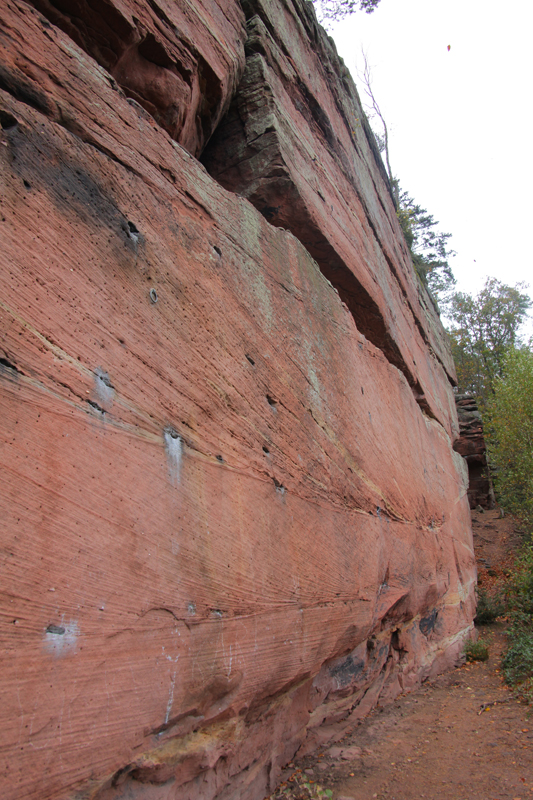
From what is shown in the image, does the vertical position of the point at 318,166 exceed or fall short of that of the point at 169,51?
it exceeds it

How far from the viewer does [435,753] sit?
3.81 metres

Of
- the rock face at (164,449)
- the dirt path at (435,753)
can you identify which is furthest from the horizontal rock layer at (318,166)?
the dirt path at (435,753)

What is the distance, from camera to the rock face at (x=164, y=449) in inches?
63.2

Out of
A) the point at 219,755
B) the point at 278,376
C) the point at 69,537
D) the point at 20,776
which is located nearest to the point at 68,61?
the point at 278,376

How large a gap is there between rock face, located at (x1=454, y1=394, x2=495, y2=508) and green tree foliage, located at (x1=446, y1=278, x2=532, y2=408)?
6.40 m

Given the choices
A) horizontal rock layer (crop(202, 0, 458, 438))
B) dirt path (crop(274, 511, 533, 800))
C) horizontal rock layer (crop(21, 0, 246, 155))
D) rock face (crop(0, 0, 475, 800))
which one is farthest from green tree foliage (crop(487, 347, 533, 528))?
horizontal rock layer (crop(21, 0, 246, 155))

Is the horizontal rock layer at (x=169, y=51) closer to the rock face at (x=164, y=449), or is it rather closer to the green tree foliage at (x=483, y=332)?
the rock face at (x=164, y=449)

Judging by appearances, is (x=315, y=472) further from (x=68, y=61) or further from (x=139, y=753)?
(x=68, y=61)

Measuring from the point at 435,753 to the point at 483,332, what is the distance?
22.0m

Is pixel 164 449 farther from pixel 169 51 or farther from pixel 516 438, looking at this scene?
pixel 516 438

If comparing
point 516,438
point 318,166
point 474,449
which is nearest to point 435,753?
point 318,166

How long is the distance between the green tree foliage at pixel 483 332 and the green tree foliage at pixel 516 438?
8346 millimetres

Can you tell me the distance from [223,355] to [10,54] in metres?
1.55

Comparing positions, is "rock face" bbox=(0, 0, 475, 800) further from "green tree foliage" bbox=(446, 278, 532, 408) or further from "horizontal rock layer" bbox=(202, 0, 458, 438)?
"green tree foliage" bbox=(446, 278, 532, 408)
